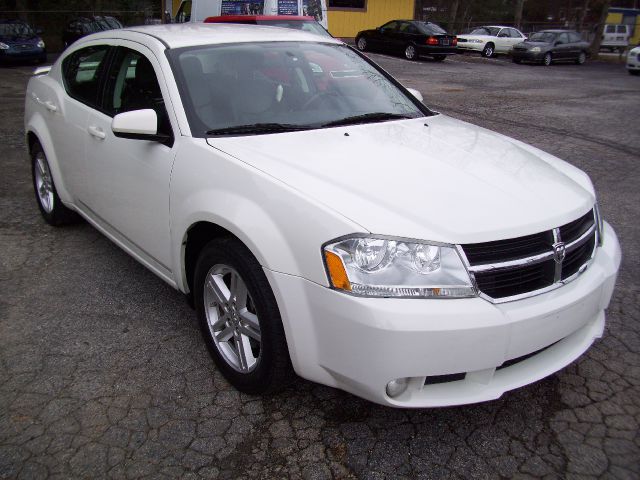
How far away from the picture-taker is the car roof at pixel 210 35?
3631 mm

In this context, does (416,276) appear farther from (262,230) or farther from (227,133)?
(227,133)

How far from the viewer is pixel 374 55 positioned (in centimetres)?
2483

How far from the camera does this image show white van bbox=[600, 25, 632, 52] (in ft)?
119

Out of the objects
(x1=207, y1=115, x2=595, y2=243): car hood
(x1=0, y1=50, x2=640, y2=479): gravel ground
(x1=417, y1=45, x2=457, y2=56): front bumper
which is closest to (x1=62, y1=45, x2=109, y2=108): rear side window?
(x1=0, y1=50, x2=640, y2=479): gravel ground

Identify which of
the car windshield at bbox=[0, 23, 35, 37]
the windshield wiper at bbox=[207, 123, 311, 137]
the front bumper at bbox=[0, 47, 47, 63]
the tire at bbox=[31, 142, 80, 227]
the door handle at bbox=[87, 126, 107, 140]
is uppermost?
the windshield wiper at bbox=[207, 123, 311, 137]

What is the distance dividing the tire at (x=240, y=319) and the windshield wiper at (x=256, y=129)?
2.06ft

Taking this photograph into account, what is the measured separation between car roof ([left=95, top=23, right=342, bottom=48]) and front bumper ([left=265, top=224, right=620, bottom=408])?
182 centimetres

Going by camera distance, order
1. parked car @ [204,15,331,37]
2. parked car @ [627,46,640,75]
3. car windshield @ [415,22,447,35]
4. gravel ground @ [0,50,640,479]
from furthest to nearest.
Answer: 1. car windshield @ [415,22,447,35]
2. parked car @ [627,46,640,75]
3. parked car @ [204,15,331,37]
4. gravel ground @ [0,50,640,479]

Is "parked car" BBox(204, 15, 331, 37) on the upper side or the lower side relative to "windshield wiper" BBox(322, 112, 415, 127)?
upper

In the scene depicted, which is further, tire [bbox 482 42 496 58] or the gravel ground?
tire [bbox 482 42 496 58]

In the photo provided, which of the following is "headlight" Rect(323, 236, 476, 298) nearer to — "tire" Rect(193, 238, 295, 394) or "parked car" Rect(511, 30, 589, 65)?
"tire" Rect(193, 238, 295, 394)

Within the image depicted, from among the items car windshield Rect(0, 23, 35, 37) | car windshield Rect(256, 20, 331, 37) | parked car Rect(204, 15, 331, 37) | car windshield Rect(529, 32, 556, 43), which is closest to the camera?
parked car Rect(204, 15, 331, 37)

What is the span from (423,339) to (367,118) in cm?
174

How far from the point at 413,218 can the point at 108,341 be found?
1993mm
